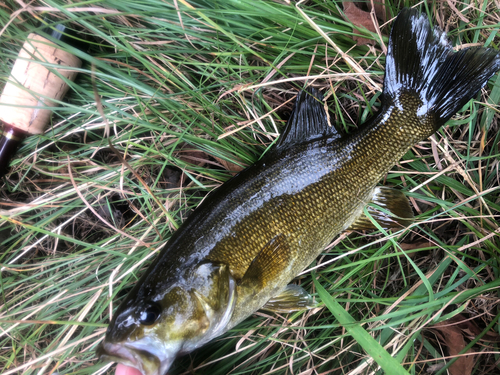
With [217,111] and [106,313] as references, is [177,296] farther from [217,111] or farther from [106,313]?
[217,111]

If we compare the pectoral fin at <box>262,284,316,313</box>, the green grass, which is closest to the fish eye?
the green grass

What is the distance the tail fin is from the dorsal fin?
13.7 inches

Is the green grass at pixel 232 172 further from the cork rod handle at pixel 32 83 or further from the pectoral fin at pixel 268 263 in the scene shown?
the pectoral fin at pixel 268 263

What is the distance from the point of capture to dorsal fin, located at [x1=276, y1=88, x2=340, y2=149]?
160 centimetres

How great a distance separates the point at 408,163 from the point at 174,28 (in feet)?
5.01

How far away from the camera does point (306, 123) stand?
5.31 ft

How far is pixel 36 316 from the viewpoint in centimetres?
178

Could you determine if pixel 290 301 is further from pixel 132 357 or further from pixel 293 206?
pixel 132 357

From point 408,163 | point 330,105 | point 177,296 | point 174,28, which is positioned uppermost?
point 174,28

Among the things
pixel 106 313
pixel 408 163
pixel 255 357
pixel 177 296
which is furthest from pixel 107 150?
pixel 408 163

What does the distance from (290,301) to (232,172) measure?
2.60 ft

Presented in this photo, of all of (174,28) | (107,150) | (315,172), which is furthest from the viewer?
(107,150)

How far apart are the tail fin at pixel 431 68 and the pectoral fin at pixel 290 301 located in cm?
113

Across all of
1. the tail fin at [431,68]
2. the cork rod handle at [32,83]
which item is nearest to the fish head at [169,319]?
the cork rod handle at [32,83]
